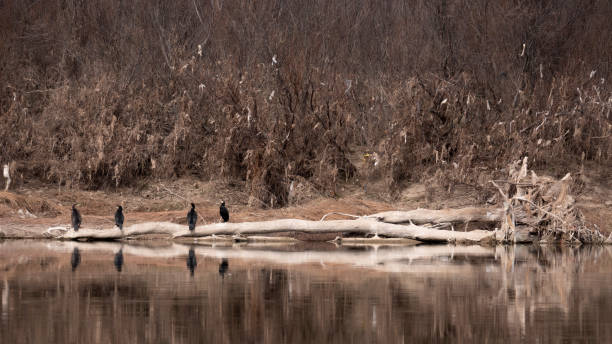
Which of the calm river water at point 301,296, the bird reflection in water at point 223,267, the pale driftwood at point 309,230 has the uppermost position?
the pale driftwood at point 309,230

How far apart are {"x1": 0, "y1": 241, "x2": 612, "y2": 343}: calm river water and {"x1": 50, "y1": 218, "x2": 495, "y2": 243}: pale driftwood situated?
72.3 inches

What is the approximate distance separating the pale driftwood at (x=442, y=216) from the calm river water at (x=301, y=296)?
7.22 feet

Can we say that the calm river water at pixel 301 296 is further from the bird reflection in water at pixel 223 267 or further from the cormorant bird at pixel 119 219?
the cormorant bird at pixel 119 219

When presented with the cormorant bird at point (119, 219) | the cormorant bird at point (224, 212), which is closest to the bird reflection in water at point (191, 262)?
the cormorant bird at point (224, 212)

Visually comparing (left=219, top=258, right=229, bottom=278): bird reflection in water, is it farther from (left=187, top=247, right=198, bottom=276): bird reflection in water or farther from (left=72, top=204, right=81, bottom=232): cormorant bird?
(left=72, top=204, right=81, bottom=232): cormorant bird

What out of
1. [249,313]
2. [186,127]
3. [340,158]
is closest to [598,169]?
[340,158]

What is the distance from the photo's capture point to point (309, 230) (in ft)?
74.0

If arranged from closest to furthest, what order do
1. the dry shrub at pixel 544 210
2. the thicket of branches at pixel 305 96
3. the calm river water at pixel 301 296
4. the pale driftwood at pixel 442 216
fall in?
1. the calm river water at pixel 301 296
2. the dry shrub at pixel 544 210
3. the pale driftwood at pixel 442 216
4. the thicket of branches at pixel 305 96

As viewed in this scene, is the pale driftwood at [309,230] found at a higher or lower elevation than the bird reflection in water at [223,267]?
higher

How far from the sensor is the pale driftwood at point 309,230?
74.1 feet

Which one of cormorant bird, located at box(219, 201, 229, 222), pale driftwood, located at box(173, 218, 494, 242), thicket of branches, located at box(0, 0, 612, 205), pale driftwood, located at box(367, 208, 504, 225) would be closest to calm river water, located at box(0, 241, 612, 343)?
pale driftwood, located at box(173, 218, 494, 242)

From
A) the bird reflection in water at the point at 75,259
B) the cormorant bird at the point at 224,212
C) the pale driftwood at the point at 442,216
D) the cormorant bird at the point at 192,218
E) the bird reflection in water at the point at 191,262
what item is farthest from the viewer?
the cormorant bird at the point at 224,212

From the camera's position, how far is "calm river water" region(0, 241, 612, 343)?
10.6m

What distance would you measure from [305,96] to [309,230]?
8.36 m
